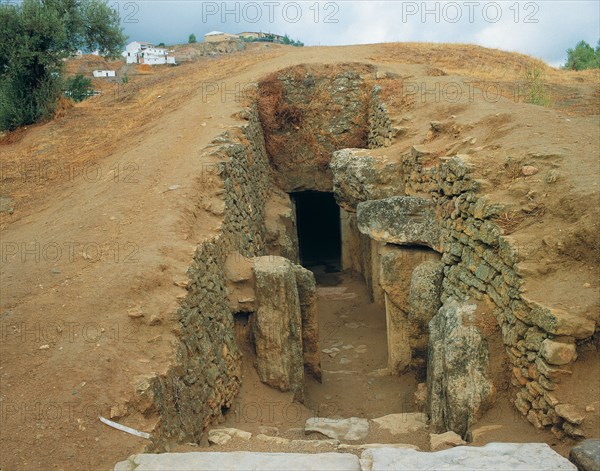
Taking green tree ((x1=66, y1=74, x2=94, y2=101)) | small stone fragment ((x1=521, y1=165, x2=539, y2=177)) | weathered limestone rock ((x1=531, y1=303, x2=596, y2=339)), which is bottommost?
weathered limestone rock ((x1=531, y1=303, x2=596, y2=339))

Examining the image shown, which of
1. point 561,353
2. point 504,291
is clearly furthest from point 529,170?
point 561,353

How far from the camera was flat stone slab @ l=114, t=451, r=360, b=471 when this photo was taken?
11.2 feet

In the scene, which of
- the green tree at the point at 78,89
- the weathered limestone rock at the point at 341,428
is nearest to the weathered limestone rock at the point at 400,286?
the weathered limestone rock at the point at 341,428

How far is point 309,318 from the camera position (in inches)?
350

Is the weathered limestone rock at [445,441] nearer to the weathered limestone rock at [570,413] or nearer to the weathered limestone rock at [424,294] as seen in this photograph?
the weathered limestone rock at [570,413]

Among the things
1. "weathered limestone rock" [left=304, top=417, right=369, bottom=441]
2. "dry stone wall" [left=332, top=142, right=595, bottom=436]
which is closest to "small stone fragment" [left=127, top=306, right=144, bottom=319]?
"weathered limestone rock" [left=304, top=417, right=369, bottom=441]

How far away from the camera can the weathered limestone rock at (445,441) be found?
209 inches

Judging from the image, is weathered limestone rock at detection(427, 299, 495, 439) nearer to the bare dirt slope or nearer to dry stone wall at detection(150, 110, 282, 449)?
the bare dirt slope

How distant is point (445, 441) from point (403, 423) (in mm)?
1533

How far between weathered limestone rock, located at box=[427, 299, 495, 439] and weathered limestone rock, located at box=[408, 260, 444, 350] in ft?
3.98

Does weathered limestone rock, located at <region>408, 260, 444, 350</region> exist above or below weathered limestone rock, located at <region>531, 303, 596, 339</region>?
below

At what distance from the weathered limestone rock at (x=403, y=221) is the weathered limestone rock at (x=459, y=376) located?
1881 millimetres

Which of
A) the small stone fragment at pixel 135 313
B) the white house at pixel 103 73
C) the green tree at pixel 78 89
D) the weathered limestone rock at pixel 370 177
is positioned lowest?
the small stone fragment at pixel 135 313

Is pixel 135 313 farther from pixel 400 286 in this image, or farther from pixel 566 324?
pixel 400 286
